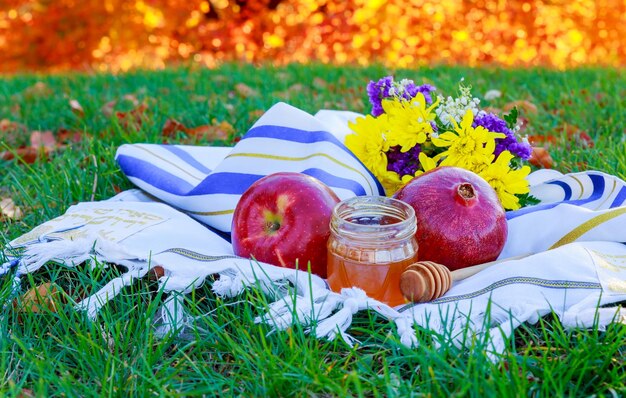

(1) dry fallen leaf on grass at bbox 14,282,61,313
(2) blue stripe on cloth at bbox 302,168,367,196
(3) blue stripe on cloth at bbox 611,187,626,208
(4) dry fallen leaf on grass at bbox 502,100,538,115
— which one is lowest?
(4) dry fallen leaf on grass at bbox 502,100,538,115

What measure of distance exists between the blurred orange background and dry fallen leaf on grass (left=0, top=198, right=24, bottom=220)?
6075 mm

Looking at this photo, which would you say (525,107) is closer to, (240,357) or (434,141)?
(434,141)

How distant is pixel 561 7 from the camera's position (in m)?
8.45

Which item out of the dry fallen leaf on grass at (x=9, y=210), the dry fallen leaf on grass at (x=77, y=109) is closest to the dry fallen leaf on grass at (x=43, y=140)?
the dry fallen leaf on grass at (x=77, y=109)

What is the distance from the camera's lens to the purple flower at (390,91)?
2033 mm

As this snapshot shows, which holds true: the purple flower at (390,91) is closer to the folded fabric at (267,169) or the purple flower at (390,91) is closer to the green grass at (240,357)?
the folded fabric at (267,169)

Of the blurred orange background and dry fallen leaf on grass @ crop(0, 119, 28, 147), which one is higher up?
dry fallen leaf on grass @ crop(0, 119, 28, 147)

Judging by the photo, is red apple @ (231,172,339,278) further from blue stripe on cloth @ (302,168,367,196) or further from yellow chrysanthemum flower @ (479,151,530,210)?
yellow chrysanthemum flower @ (479,151,530,210)

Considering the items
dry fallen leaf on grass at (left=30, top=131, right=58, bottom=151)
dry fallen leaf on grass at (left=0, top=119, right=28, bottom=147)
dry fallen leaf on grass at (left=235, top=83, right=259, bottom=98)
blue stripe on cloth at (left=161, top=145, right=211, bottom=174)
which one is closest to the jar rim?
blue stripe on cloth at (left=161, top=145, right=211, bottom=174)

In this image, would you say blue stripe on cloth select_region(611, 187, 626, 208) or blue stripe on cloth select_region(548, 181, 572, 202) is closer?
blue stripe on cloth select_region(611, 187, 626, 208)

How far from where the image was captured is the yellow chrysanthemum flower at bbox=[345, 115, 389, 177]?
200 centimetres

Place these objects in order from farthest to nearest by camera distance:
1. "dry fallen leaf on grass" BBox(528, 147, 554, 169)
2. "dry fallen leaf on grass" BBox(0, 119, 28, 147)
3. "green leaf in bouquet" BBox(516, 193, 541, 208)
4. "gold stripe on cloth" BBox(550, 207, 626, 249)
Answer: "dry fallen leaf on grass" BBox(0, 119, 28, 147) < "dry fallen leaf on grass" BBox(528, 147, 554, 169) < "green leaf in bouquet" BBox(516, 193, 541, 208) < "gold stripe on cloth" BBox(550, 207, 626, 249)

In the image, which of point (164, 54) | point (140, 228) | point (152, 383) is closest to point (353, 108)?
point (140, 228)

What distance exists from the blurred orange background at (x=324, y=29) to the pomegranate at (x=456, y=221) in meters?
6.73
